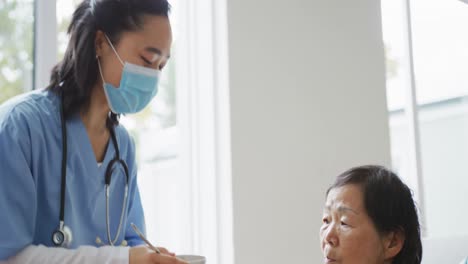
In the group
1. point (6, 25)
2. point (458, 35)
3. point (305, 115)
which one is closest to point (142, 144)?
point (305, 115)

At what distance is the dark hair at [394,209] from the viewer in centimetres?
154

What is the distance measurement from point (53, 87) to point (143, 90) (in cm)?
21

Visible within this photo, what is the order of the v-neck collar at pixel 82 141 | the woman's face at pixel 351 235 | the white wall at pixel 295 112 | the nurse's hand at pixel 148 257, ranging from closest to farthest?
the nurse's hand at pixel 148 257, the v-neck collar at pixel 82 141, the woman's face at pixel 351 235, the white wall at pixel 295 112

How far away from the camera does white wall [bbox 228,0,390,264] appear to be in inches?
89.7

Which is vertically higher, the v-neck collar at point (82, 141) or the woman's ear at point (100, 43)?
the woman's ear at point (100, 43)

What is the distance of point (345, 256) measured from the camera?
4.95 ft

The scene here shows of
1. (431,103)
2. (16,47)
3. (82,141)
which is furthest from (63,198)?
(431,103)

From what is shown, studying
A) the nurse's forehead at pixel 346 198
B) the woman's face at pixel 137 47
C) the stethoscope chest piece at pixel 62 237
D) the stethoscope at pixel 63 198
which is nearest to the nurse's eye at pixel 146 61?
the woman's face at pixel 137 47

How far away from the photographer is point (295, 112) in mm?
2494

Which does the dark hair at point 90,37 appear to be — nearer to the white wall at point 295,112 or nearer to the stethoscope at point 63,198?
the stethoscope at point 63,198

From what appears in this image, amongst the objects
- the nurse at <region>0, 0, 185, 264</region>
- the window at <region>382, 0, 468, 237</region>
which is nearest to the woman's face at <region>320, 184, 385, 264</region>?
the nurse at <region>0, 0, 185, 264</region>

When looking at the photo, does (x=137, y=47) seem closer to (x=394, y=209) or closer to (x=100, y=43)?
(x=100, y=43)

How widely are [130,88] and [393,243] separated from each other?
78cm

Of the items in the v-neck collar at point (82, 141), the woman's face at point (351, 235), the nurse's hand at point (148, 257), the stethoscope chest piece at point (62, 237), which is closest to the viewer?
the nurse's hand at point (148, 257)
